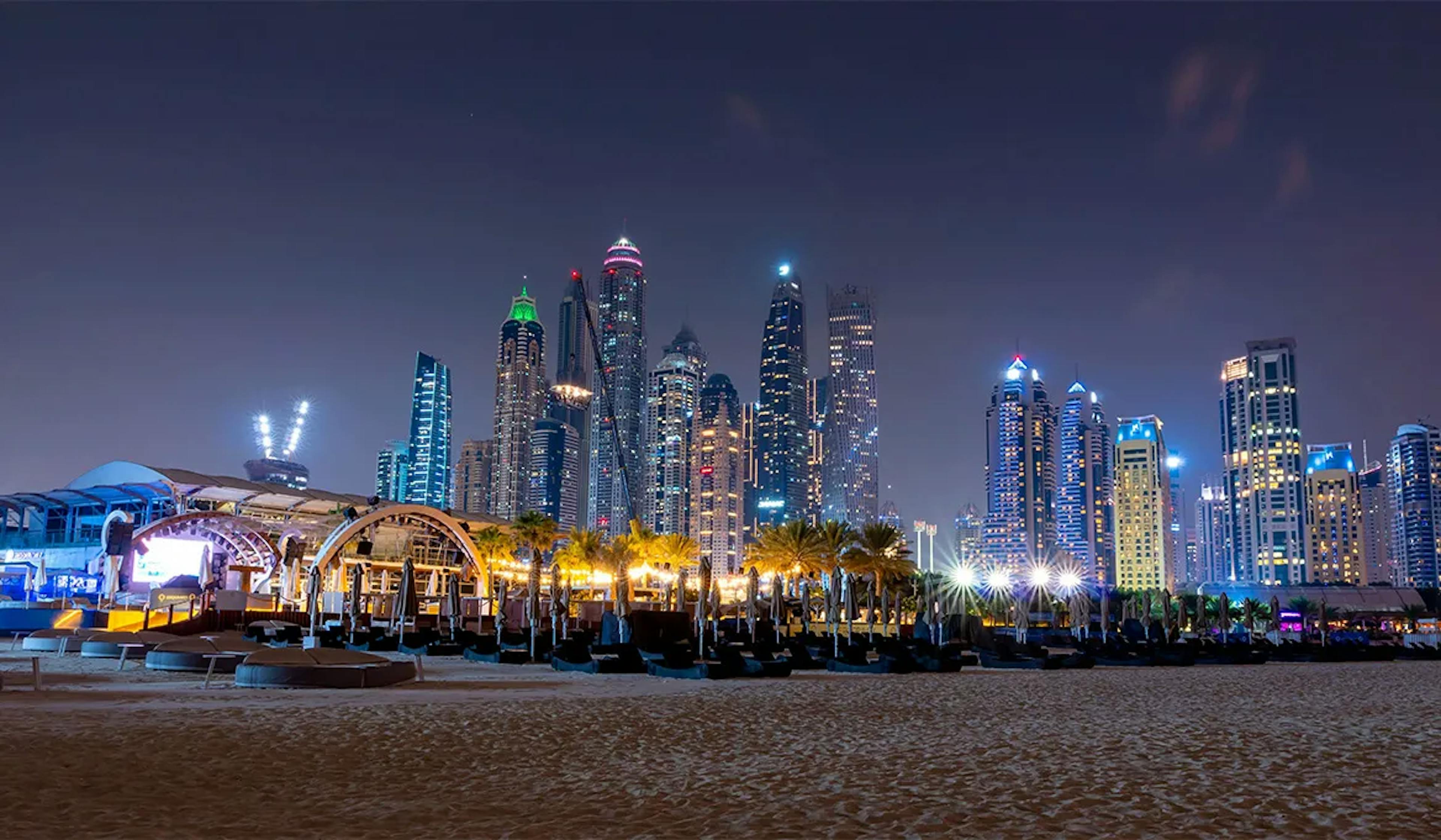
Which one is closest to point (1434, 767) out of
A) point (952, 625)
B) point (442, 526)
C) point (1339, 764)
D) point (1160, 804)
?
point (1339, 764)

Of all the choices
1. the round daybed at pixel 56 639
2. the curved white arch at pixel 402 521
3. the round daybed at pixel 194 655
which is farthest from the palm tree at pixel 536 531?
the round daybed at pixel 194 655

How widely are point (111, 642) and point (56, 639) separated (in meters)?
3.06

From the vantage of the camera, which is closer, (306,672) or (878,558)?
(306,672)

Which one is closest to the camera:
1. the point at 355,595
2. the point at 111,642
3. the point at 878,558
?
the point at 111,642

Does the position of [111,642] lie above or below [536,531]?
below

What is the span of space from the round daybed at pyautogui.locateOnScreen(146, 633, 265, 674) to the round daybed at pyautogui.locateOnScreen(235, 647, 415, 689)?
9.92ft

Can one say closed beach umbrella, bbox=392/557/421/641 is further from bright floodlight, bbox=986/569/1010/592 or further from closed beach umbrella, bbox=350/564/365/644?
bright floodlight, bbox=986/569/1010/592

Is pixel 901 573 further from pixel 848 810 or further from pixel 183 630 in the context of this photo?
pixel 848 810

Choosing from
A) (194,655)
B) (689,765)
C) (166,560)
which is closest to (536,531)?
(166,560)

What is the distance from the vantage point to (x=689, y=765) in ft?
36.5

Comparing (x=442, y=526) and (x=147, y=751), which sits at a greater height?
(x=442, y=526)

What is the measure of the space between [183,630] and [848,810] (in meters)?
31.6

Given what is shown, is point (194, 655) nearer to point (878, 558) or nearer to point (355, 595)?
point (355, 595)

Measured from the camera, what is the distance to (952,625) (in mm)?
44281
